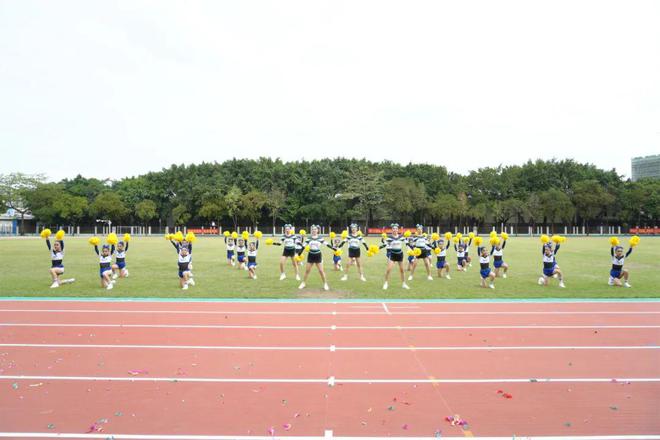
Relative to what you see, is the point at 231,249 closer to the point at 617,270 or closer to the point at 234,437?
the point at 617,270

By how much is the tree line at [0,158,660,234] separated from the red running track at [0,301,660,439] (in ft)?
188

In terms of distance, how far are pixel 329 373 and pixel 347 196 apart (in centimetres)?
6154

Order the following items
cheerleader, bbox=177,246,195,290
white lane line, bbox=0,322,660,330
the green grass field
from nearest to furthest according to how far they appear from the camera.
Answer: white lane line, bbox=0,322,660,330, the green grass field, cheerleader, bbox=177,246,195,290

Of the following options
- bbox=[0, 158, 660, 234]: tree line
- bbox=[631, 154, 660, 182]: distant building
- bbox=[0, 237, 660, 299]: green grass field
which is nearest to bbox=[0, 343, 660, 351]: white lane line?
bbox=[0, 237, 660, 299]: green grass field

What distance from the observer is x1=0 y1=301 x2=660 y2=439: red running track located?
16.6ft

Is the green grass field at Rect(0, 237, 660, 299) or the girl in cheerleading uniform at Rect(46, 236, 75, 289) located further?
the girl in cheerleading uniform at Rect(46, 236, 75, 289)

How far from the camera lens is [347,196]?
67875 mm

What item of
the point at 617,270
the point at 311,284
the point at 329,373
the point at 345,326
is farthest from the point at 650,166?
the point at 329,373

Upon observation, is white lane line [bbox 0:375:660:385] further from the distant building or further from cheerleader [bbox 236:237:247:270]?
the distant building

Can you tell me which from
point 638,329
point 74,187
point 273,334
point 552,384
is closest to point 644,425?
point 552,384

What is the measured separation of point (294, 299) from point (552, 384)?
7.92m

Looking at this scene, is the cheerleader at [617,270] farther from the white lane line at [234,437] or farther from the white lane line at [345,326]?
the white lane line at [234,437]

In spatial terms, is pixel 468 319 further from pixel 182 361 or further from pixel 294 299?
pixel 182 361

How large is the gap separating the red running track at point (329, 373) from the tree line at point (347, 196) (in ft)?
188
